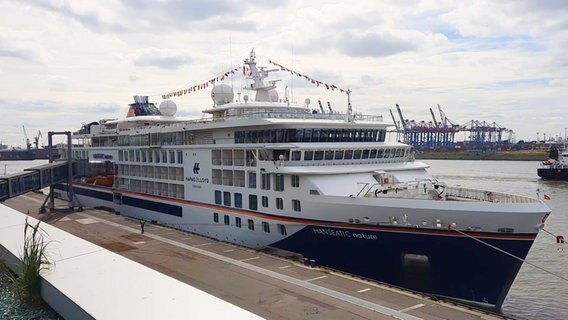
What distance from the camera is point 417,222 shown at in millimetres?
17109

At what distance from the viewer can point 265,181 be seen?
21.7m

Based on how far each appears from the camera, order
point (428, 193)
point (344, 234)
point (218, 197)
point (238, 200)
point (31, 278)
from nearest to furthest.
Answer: point (31, 278), point (344, 234), point (428, 193), point (238, 200), point (218, 197)

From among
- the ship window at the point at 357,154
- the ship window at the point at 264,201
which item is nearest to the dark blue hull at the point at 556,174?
the ship window at the point at 357,154

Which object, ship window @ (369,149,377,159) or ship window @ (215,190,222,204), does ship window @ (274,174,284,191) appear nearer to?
ship window @ (215,190,222,204)

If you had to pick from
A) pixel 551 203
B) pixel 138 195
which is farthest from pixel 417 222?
pixel 551 203

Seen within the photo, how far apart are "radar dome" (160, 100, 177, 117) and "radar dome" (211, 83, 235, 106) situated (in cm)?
836

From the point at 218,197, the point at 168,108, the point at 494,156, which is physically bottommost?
the point at 494,156

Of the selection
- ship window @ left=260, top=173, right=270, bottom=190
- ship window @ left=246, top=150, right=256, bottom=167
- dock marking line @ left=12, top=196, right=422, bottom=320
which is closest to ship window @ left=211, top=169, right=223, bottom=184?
ship window @ left=246, top=150, right=256, bottom=167

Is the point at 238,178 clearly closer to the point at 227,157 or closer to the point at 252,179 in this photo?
the point at 252,179

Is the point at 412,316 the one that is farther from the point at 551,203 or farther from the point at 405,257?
the point at 551,203

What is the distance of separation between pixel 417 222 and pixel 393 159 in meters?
8.08

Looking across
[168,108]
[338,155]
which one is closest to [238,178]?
[338,155]

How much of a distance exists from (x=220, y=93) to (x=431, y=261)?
18.5 m

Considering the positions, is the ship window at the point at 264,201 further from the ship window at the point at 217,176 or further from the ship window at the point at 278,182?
the ship window at the point at 217,176
